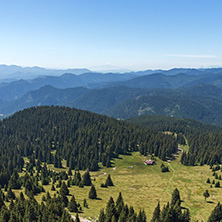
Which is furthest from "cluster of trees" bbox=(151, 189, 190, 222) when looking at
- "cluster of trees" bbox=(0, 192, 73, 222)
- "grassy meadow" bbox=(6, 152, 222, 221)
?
"cluster of trees" bbox=(0, 192, 73, 222)

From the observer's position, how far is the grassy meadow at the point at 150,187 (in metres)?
93.2

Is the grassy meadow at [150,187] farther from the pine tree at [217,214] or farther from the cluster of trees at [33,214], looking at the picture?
the cluster of trees at [33,214]

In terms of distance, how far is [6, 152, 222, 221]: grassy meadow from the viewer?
9319 centimetres

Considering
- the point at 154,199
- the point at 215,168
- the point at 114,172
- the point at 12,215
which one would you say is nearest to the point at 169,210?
the point at 154,199

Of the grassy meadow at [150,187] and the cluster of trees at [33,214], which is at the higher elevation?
the cluster of trees at [33,214]

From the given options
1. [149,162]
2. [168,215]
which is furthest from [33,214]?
[149,162]

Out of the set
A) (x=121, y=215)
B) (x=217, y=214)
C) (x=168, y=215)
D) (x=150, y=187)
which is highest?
(x=121, y=215)

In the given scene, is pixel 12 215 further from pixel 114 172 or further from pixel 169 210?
pixel 114 172

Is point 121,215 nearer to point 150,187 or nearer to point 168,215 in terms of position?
point 168,215

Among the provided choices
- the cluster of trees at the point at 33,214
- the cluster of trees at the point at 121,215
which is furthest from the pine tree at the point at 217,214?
the cluster of trees at the point at 33,214

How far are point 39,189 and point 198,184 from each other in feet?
346

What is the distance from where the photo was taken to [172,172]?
522 ft

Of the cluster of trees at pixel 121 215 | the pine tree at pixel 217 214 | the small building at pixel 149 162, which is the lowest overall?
the small building at pixel 149 162

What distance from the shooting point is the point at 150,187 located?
412 feet
